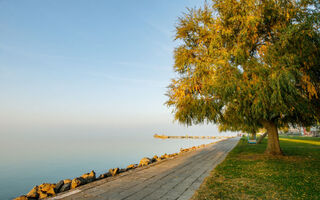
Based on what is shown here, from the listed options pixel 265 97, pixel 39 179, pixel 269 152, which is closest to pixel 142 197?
pixel 265 97

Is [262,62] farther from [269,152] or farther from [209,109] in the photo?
[269,152]

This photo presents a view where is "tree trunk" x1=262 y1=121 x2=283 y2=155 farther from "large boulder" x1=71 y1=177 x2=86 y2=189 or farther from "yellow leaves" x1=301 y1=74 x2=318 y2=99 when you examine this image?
"large boulder" x1=71 y1=177 x2=86 y2=189

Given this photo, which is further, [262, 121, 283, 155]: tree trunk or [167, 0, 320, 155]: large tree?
[262, 121, 283, 155]: tree trunk

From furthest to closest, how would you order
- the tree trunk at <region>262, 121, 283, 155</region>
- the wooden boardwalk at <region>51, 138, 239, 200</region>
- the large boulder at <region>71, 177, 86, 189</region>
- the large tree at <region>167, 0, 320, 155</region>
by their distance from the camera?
the tree trunk at <region>262, 121, 283, 155</region> < the large tree at <region>167, 0, 320, 155</region> < the large boulder at <region>71, 177, 86, 189</region> < the wooden boardwalk at <region>51, 138, 239, 200</region>

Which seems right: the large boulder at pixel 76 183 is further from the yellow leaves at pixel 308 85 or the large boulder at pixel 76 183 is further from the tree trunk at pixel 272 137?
the tree trunk at pixel 272 137

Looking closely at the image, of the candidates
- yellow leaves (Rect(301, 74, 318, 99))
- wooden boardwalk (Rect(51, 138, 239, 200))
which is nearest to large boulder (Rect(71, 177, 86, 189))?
wooden boardwalk (Rect(51, 138, 239, 200))

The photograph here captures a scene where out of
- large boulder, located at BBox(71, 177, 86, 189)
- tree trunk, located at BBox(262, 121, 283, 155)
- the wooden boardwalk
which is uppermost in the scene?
tree trunk, located at BBox(262, 121, 283, 155)

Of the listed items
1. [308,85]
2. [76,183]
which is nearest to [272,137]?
[308,85]

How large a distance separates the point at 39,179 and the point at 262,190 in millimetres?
16301

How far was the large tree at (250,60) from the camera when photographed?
6824mm

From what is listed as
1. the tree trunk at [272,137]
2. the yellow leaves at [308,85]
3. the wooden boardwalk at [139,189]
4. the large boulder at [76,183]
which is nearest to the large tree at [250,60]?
the yellow leaves at [308,85]

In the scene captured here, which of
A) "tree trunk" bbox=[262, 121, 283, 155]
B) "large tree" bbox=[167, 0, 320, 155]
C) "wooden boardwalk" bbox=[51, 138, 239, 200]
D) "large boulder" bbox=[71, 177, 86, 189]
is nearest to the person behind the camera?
"wooden boardwalk" bbox=[51, 138, 239, 200]

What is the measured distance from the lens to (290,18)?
26.1 ft

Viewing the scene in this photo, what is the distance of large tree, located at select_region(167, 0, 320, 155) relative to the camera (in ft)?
22.4
